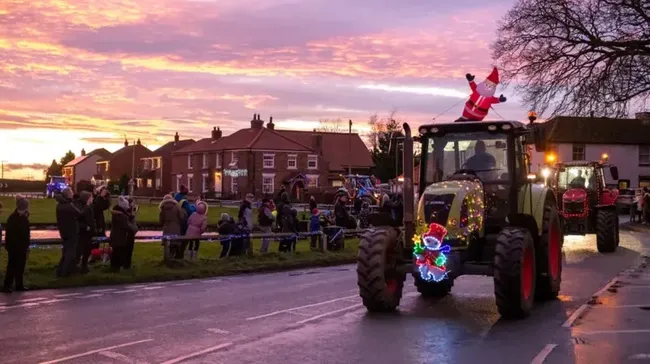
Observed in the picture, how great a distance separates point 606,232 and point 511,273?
43.6 feet

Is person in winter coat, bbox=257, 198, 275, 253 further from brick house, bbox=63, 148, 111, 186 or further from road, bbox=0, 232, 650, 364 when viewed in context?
brick house, bbox=63, 148, 111, 186

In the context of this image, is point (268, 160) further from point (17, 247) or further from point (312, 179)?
point (17, 247)

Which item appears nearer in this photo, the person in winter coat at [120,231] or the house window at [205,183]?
the person in winter coat at [120,231]

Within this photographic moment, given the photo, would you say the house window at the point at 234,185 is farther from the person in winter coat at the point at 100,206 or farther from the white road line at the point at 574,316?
the white road line at the point at 574,316

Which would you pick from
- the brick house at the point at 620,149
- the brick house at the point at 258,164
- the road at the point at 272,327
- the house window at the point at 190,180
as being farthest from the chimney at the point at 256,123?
the road at the point at 272,327

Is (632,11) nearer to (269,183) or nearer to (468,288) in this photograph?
(468,288)

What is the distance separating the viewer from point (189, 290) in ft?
47.2

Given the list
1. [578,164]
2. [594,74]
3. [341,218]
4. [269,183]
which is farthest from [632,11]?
[269,183]

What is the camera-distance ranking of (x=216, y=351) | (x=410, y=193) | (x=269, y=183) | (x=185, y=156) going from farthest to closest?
(x=185, y=156) < (x=269, y=183) < (x=410, y=193) < (x=216, y=351)

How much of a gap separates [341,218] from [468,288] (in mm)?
11852

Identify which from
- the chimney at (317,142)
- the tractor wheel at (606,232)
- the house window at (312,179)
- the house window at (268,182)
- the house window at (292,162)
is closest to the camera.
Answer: the tractor wheel at (606,232)

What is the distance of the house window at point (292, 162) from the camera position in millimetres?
78062

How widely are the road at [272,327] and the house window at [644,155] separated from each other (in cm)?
5790

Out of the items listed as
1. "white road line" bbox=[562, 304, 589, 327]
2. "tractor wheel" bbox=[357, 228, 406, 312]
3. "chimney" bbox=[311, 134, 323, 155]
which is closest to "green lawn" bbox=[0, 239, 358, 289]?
"tractor wheel" bbox=[357, 228, 406, 312]
